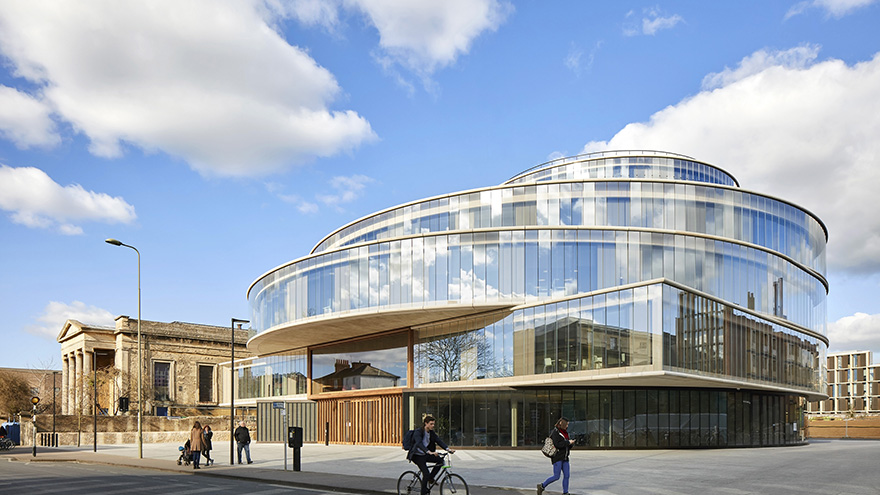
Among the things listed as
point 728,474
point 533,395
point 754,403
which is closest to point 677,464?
point 728,474

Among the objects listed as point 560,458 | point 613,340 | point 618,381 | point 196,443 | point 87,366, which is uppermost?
point 613,340

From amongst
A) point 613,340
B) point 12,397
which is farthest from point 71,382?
point 613,340

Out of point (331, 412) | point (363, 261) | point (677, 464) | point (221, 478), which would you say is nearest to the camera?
point (221, 478)

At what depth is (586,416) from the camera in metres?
40.1

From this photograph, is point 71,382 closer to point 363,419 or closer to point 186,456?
point 363,419

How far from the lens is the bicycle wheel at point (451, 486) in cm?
1577

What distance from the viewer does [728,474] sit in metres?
22.3

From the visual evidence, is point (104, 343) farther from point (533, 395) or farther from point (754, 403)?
point (754, 403)

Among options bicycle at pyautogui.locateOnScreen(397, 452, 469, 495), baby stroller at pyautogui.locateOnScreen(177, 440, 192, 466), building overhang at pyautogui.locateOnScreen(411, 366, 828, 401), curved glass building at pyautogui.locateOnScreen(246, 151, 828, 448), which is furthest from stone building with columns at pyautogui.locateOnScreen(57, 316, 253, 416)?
bicycle at pyautogui.locateOnScreen(397, 452, 469, 495)

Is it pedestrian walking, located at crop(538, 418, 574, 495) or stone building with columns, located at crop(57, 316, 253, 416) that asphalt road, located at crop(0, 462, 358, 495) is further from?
stone building with columns, located at crop(57, 316, 253, 416)

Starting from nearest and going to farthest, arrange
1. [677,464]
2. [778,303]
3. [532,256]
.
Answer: [677,464] < [532,256] < [778,303]

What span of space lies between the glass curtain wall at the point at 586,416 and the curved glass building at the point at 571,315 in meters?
0.08

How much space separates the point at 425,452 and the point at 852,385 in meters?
170

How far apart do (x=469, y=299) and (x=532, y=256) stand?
13.9 ft
